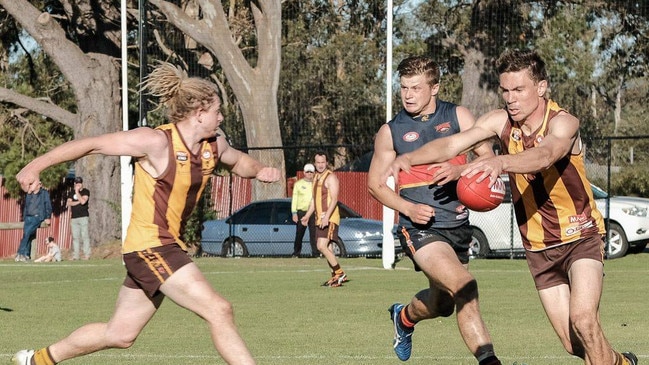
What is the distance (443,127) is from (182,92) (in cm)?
215

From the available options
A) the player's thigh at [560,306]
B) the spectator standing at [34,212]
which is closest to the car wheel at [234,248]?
the spectator standing at [34,212]

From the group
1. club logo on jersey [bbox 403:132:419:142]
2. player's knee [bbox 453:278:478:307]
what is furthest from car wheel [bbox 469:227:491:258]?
player's knee [bbox 453:278:478:307]

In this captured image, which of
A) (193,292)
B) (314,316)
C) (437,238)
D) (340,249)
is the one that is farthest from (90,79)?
(193,292)

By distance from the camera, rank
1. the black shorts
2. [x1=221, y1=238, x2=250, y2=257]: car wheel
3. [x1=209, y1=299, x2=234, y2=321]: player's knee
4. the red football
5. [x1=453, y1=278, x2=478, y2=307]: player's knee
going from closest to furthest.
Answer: [x1=209, y1=299, x2=234, y2=321]: player's knee < the red football < [x1=453, y1=278, x2=478, y2=307]: player's knee < the black shorts < [x1=221, y1=238, x2=250, y2=257]: car wheel

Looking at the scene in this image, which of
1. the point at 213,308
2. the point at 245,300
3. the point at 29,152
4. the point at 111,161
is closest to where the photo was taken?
the point at 213,308

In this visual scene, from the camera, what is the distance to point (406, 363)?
9625mm

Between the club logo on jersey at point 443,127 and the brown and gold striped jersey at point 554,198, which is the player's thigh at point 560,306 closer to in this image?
the brown and gold striped jersey at point 554,198

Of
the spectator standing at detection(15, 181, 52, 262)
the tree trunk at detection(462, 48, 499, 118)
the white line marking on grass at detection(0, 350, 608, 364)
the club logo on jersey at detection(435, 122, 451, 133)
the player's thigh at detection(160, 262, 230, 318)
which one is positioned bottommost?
the white line marking on grass at detection(0, 350, 608, 364)

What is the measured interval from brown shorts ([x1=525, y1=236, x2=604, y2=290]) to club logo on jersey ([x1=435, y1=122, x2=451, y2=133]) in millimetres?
1415

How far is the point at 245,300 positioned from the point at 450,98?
67.9 ft

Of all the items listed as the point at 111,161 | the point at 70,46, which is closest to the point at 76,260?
the point at 111,161

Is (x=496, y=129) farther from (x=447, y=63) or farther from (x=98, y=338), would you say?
(x=447, y=63)

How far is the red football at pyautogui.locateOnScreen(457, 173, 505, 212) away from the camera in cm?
775

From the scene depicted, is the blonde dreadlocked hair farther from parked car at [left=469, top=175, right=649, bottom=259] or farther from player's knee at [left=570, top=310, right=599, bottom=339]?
parked car at [left=469, top=175, right=649, bottom=259]
